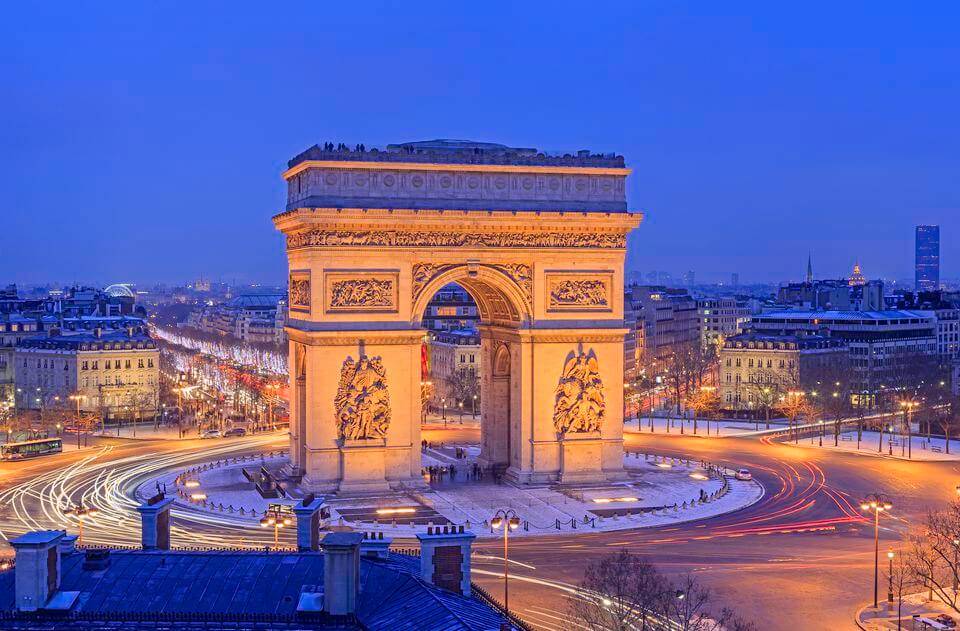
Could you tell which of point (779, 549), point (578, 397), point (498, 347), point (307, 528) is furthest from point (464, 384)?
point (307, 528)

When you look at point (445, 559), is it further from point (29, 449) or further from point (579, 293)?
point (29, 449)

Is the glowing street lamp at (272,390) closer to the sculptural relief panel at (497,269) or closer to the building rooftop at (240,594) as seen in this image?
the sculptural relief panel at (497,269)

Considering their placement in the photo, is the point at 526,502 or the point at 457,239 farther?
the point at 457,239

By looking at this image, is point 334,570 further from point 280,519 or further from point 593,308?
point 593,308

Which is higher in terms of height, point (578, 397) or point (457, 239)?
point (457, 239)

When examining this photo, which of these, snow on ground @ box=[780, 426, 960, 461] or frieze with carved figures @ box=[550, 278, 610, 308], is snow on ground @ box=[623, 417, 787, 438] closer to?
snow on ground @ box=[780, 426, 960, 461]

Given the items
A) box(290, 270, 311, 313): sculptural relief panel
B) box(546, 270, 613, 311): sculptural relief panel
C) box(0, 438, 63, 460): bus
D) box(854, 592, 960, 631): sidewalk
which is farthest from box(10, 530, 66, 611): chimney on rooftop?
box(0, 438, 63, 460): bus

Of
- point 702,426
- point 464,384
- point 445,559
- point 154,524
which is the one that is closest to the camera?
point 445,559
